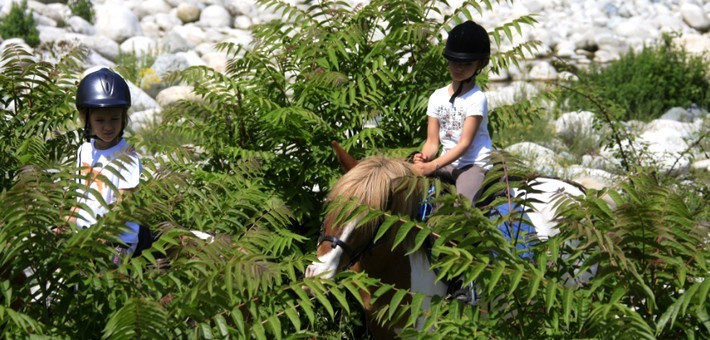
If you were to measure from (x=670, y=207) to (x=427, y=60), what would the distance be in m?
3.25

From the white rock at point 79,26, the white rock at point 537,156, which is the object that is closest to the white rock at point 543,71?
the white rock at point 537,156

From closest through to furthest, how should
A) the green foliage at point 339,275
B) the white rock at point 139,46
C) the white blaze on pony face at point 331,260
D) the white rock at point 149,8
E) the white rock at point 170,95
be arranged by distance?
the green foliage at point 339,275
the white blaze on pony face at point 331,260
the white rock at point 170,95
the white rock at point 139,46
the white rock at point 149,8

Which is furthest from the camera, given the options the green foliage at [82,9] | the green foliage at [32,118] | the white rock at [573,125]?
the green foliage at [82,9]

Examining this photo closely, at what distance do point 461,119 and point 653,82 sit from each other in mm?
10924

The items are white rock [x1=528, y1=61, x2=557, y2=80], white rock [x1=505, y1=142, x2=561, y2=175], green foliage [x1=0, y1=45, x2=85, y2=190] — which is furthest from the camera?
white rock [x1=528, y1=61, x2=557, y2=80]

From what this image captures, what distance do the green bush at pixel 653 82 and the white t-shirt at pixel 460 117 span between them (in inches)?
370

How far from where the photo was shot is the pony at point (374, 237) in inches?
218

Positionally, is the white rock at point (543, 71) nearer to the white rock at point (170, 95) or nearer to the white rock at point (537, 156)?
the white rock at point (537, 156)

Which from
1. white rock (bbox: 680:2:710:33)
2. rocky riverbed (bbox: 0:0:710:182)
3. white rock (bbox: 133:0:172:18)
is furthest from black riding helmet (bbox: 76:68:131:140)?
white rock (bbox: 680:2:710:33)

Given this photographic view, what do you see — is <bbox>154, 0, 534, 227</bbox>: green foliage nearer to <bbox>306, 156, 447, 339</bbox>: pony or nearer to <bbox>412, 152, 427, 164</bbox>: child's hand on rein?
<bbox>412, 152, 427, 164</bbox>: child's hand on rein

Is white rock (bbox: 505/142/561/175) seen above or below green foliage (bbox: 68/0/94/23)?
below

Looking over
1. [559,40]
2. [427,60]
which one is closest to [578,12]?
[559,40]

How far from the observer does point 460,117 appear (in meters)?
6.57

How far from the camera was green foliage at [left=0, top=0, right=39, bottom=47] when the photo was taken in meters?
18.5
